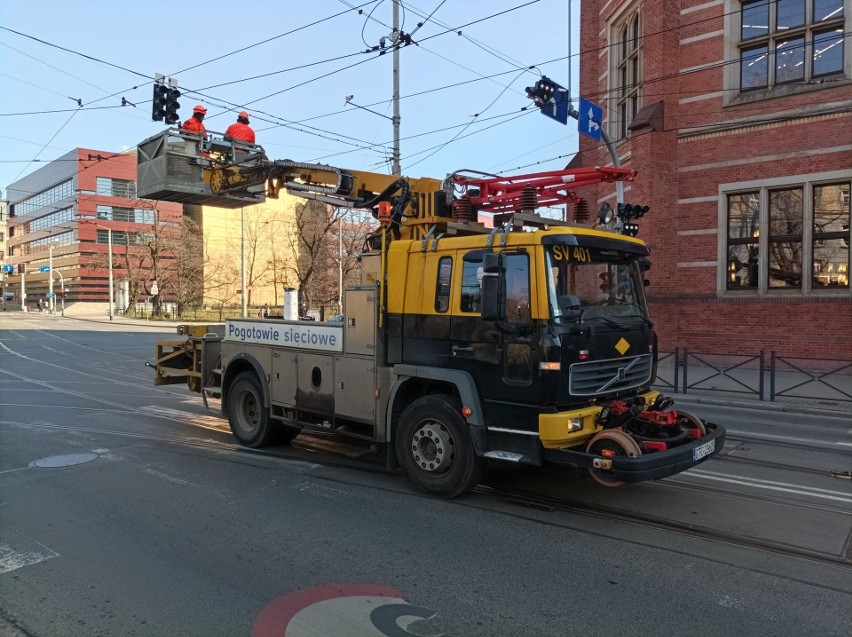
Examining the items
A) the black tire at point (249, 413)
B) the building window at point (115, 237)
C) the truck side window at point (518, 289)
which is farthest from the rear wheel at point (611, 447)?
the building window at point (115, 237)

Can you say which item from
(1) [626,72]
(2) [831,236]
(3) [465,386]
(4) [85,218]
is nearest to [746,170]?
(2) [831,236]

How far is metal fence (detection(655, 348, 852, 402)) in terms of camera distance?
41.1 feet

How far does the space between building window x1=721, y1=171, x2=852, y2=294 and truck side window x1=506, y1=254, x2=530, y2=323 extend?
45.0 ft

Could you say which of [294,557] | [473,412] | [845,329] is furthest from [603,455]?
[845,329]

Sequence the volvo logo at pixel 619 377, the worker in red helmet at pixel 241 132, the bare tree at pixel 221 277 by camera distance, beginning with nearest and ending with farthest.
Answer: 1. the volvo logo at pixel 619 377
2. the worker in red helmet at pixel 241 132
3. the bare tree at pixel 221 277

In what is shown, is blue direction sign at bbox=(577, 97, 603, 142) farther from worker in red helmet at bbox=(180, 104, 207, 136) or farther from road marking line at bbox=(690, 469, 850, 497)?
road marking line at bbox=(690, 469, 850, 497)

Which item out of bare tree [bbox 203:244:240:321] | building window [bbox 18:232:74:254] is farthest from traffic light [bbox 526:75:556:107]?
building window [bbox 18:232:74:254]

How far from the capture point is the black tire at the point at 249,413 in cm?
810

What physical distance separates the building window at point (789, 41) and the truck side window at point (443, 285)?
1472cm

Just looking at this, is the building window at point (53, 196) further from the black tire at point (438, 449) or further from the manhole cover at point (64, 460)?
the black tire at point (438, 449)

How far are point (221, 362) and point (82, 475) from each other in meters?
2.66

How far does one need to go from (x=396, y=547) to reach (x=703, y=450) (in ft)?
9.48

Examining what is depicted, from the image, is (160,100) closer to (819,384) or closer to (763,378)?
(763,378)

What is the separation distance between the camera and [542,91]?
1333 cm
